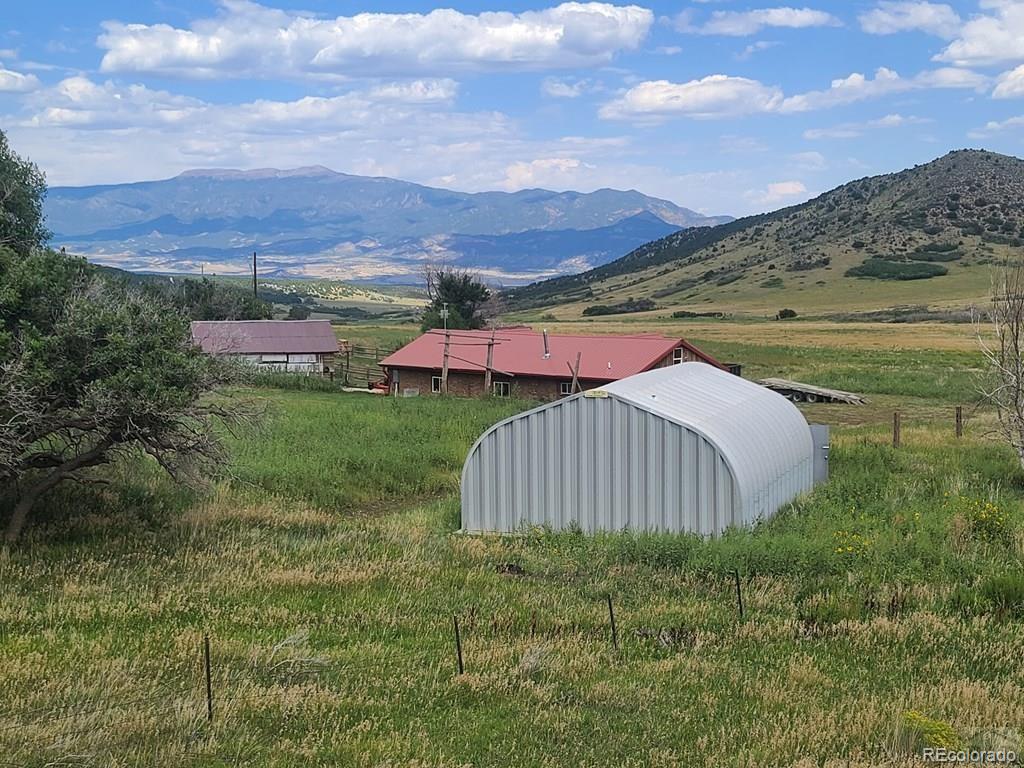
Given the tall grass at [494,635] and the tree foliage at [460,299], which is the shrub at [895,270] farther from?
the tall grass at [494,635]

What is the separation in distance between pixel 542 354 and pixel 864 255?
352ft

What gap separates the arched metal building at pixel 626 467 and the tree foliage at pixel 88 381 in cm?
590

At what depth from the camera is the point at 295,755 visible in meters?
9.34

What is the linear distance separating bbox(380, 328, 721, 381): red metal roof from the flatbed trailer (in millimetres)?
3240

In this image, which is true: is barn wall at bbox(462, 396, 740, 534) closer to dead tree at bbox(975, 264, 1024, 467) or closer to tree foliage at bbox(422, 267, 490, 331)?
dead tree at bbox(975, 264, 1024, 467)

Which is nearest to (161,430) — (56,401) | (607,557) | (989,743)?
(56,401)

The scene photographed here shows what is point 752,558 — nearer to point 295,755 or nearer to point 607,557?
point 607,557

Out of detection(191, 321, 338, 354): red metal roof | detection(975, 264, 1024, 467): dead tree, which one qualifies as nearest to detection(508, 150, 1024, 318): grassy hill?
detection(191, 321, 338, 354): red metal roof

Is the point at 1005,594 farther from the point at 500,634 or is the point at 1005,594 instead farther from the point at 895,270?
the point at 895,270

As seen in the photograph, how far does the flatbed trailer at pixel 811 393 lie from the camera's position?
4900cm

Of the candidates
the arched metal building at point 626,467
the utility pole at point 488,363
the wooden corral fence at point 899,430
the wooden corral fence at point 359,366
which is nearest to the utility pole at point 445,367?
the utility pole at point 488,363

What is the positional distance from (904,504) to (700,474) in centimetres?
454

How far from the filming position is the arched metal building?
67.3 feet

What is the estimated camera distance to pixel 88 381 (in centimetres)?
1784
